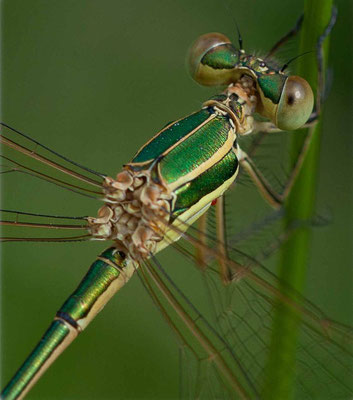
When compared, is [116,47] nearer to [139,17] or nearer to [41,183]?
[139,17]

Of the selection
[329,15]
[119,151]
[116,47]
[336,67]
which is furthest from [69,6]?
[329,15]

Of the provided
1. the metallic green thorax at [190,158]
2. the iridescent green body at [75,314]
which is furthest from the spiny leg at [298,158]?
the iridescent green body at [75,314]

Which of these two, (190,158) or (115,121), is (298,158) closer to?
(190,158)

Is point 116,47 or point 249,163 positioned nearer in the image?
point 249,163

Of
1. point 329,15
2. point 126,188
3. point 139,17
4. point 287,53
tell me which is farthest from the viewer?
point 139,17

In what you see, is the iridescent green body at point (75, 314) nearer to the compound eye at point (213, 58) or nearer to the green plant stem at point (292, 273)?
the green plant stem at point (292, 273)

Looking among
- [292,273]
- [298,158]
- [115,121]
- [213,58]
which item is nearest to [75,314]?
[292,273]
